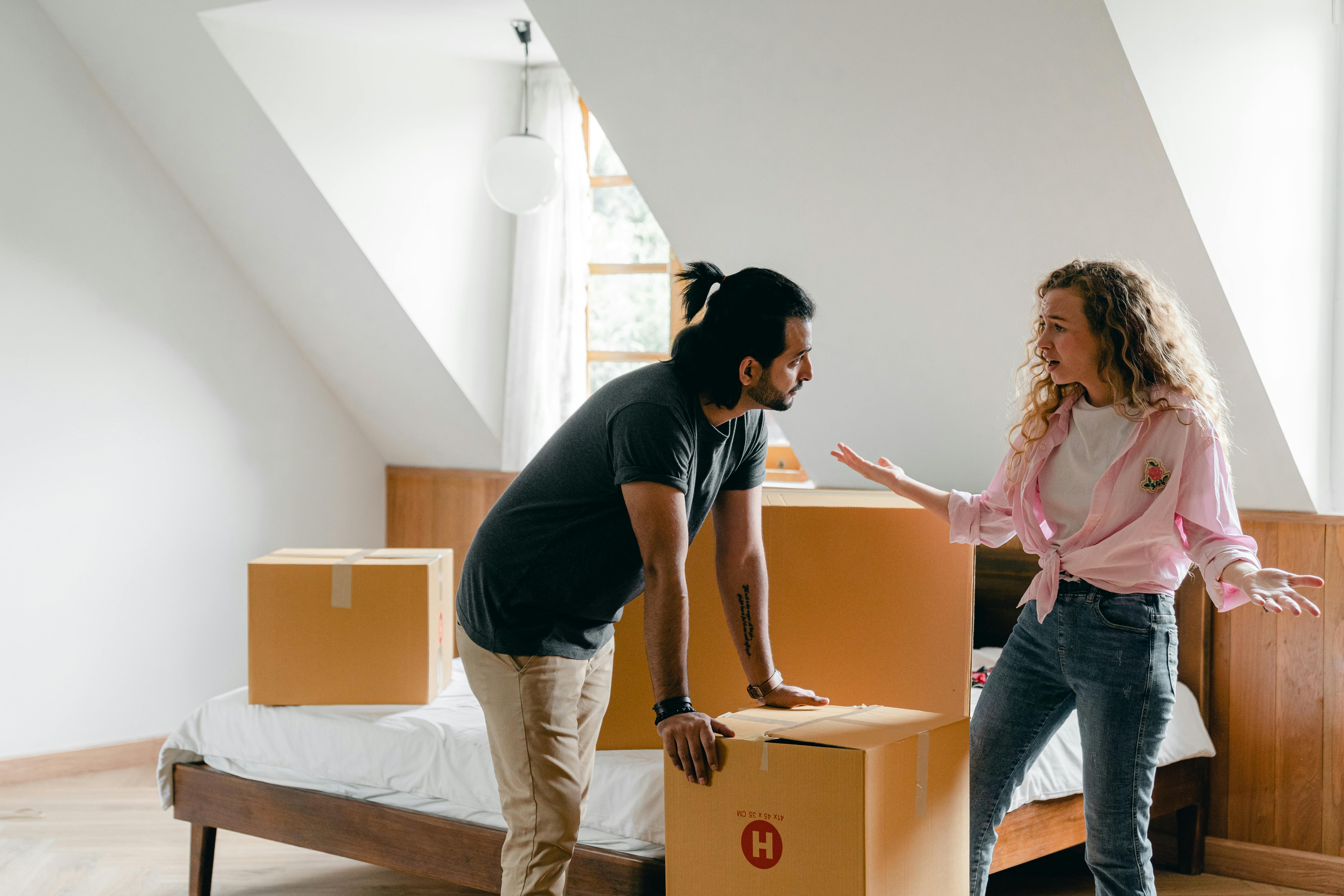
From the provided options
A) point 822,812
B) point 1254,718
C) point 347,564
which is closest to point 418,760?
point 347,564

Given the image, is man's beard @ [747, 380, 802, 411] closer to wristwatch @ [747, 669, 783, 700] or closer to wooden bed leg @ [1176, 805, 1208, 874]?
wristwatch @ [747, 669, 783, 700]

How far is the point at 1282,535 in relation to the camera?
3055 millimetres

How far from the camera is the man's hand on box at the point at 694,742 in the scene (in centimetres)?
170

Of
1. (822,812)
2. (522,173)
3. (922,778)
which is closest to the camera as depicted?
(822,812)

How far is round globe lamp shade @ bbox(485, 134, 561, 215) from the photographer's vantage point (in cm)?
357

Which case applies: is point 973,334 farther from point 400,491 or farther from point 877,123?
point 400,491

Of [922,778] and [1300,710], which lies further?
[1300,710]

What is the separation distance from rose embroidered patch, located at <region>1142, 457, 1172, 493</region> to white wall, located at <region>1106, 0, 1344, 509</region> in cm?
92

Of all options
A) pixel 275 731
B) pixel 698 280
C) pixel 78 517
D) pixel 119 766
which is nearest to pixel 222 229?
pixel 78 517

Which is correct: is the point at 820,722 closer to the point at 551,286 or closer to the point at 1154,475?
the point at 1154,475

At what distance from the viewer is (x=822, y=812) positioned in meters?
1.66

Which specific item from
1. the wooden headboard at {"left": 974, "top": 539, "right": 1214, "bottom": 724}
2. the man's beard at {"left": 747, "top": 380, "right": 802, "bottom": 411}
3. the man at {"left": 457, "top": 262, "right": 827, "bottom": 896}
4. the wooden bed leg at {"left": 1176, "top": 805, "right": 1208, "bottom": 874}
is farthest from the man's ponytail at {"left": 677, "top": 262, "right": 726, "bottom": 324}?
the wooden bed leg at {"left": 1176, "top": 805, "right": 1208, "bottom": 874}

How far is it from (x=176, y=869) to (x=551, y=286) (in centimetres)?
219

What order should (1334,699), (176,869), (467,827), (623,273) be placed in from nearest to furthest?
(467,827) → (1334,699) → (176,869) → (623,273)
